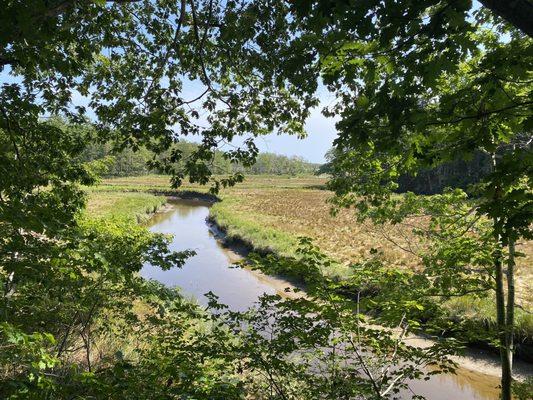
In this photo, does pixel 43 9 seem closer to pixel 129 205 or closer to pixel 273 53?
pixel 273 53

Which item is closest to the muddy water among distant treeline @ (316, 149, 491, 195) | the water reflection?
the water reflection

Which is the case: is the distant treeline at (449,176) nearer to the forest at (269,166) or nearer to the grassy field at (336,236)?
the grassy field at (336,236)

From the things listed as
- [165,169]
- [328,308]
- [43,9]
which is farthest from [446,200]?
[43,9]

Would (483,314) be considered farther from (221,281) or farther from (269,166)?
(221,281)

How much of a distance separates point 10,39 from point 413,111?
3.31m

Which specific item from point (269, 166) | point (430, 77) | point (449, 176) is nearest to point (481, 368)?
point (269, 166)

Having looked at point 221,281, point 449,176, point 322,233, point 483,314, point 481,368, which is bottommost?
point 221,281

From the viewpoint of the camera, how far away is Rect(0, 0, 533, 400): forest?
2686 millimetres

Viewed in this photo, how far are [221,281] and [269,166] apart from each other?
37.6 ft

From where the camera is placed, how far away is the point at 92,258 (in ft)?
12.2

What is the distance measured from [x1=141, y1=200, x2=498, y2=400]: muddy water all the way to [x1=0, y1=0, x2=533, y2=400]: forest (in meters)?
0.11

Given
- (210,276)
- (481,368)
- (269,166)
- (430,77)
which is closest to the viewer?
(430,77)

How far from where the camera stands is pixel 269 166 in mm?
6809

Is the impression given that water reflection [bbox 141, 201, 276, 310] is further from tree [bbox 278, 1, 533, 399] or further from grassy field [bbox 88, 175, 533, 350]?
tree [bbox 278, 1, 533, 399]
